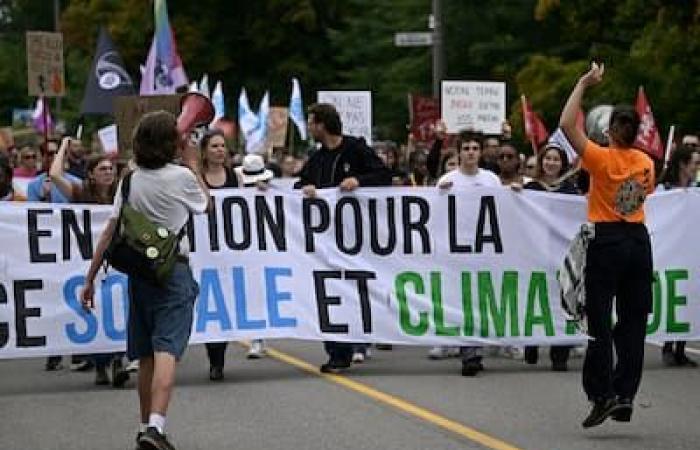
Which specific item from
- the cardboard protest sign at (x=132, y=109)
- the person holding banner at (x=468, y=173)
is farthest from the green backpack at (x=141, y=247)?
the cardboard protest sign at (x=132, y=109)

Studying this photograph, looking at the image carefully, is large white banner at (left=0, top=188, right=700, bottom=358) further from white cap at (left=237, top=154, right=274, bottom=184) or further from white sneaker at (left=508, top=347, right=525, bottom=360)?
white cap at (left=237, top=154, right=274, bottom=184)

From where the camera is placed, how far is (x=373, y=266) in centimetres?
1359

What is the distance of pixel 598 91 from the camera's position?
33656 mm

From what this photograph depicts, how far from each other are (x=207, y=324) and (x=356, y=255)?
50.7 inches

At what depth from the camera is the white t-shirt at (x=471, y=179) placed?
544 inches

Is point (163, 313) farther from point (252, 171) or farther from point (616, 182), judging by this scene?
point (252, 171)

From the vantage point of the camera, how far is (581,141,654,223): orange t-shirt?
401 inches

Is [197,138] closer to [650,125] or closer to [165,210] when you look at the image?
[165,210]

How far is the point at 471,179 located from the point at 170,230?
477 cm

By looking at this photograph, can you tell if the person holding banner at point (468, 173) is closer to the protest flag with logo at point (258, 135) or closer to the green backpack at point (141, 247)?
the green backpack at point (141, 247)

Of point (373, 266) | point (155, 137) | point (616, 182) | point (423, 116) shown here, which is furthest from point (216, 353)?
point (423, 116)

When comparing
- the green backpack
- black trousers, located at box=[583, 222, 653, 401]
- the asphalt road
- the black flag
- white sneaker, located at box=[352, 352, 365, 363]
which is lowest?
white sneaker, located at box=[352, 352, 365, 363]

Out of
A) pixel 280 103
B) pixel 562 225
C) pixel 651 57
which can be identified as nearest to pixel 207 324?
pixel 562 225

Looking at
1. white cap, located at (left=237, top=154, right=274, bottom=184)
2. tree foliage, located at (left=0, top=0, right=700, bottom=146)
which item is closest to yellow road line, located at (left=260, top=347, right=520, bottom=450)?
white cap, located at (left=237, top=154, right=274, bottom=184)
